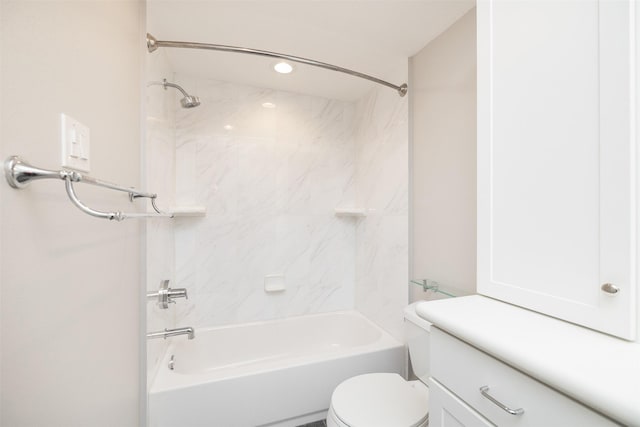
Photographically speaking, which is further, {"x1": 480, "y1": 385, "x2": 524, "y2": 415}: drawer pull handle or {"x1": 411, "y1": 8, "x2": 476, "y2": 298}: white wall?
{"x1": 411, "y1": 8, "x2": 476, "y2": 298}: white wall

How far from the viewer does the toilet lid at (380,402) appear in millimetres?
1039

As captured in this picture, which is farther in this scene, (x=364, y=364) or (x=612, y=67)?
(x=364, y=364)

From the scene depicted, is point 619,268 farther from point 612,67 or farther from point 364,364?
point 364,364

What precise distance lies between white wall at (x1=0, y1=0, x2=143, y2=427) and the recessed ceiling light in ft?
2.87

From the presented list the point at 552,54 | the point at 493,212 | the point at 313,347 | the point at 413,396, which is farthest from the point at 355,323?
the point at 552,54

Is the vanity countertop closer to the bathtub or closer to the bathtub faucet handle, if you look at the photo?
the bathtub

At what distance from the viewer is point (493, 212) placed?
860 mm

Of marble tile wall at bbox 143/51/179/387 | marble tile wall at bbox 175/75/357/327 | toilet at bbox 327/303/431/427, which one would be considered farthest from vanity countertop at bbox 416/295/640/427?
marble tile wall at bbox 175/75/357/327

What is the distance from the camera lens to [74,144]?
2.22ft

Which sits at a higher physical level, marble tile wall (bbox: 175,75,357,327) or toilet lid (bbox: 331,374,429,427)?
marble tile wall (bbox: 175,75,357,327)

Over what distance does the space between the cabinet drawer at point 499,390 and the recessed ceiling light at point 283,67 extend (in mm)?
1758

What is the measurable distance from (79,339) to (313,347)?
5.81 ft

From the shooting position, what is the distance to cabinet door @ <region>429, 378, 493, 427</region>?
2.17ft

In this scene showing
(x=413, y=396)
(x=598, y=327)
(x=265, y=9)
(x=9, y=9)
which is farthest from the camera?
(x=265, y=9)
